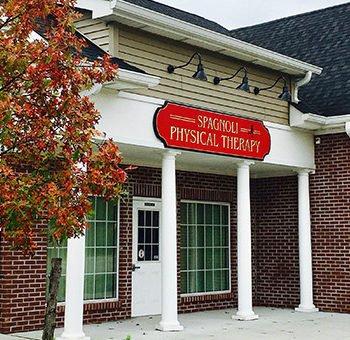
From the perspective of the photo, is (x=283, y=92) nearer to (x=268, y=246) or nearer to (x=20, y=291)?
(x=268, y=246)

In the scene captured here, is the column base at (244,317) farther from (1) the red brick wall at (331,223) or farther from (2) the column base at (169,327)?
(1) the red brick wall at (331,223)

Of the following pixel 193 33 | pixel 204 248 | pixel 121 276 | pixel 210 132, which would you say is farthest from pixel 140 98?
pixel 204 248

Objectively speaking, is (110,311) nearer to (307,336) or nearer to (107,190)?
(307,336)

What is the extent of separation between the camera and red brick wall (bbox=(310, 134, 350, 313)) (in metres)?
13.1

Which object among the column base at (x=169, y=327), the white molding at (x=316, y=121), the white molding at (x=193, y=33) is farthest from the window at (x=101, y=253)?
the white molding at (x=316, y=121)

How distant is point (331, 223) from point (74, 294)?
6.39 m

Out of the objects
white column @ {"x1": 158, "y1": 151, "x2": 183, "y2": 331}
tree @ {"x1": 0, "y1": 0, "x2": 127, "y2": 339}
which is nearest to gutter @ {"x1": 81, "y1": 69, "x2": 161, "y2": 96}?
white column @ {"x1": 158, "y1": 151, "x2": 183, "y2": 331}

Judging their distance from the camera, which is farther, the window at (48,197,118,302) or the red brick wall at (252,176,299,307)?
the red brick wall at (252,176,299,307)

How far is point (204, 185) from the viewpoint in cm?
1375

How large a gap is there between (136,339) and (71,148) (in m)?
4.70

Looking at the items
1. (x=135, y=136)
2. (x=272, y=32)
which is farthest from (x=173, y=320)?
(x=272, y=32)

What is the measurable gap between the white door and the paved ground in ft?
1.40

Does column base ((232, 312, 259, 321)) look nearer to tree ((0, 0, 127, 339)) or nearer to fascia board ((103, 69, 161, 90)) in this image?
fascia board ((103, 69, 161, 90))

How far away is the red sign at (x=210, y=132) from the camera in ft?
34.5
